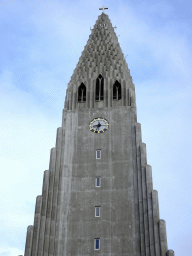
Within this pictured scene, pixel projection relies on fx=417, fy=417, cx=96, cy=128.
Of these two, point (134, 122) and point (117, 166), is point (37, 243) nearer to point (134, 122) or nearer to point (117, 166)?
point (117, 166)

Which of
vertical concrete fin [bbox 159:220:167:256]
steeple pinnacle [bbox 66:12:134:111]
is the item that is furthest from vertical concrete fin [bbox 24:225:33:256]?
steeple pinnacle [bbox 66:12:134:111]

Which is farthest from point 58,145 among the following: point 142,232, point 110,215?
point 142,232

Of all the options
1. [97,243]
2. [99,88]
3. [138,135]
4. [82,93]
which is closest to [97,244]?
[97,243]

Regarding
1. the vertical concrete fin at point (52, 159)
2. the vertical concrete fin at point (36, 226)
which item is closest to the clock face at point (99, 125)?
the vertical concrete fin at point (52, 159)

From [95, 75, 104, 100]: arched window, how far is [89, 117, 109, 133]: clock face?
468 cm

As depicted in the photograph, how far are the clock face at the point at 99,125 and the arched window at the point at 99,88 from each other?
468 centimetres

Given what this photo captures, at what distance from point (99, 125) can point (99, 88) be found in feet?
26.1

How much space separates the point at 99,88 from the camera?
2525 inches

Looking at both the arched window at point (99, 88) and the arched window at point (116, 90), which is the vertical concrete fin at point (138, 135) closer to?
the arched window at point (116, 90)

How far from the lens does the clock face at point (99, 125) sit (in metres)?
58.2

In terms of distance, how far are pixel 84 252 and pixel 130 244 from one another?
212 inches

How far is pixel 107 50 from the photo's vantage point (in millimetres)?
70938

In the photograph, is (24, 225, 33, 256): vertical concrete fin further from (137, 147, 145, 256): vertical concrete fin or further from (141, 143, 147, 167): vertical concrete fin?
(141, 143, 147, 167): vertical concrete fin

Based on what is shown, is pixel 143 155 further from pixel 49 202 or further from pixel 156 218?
pixel 49 202
